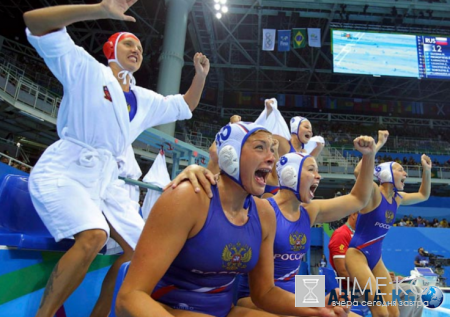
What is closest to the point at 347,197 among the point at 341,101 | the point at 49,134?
the point at 49,134

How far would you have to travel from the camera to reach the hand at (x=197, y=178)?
176 centimetres

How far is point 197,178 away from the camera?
1.83m

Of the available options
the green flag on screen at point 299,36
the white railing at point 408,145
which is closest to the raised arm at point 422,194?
the green flag on screen at point 299,36

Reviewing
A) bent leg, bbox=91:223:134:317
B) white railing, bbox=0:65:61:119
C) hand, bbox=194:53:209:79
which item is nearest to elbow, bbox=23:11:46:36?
bent leg, bbox=91:223:134:317

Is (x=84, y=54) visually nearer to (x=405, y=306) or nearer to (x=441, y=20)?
(x=405, y=306)

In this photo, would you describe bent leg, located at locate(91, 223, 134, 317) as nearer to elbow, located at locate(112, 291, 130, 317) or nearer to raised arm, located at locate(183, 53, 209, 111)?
elbow, located at locate(112, 291, 130, 317)

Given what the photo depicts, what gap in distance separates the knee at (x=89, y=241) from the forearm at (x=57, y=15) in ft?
4.15

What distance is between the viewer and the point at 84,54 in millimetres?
2537

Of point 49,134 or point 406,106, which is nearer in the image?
point 49,134

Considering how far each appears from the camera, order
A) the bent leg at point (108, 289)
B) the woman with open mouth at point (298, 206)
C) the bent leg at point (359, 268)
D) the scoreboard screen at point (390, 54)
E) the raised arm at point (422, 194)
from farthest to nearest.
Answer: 1. the scoreboard screen at point (390, 54)
2. the raised arm at point (422, 194)
3. the bent leg at point (359, 268)
4. the woman with open mouth at point (298, 206)
5. the bent leg at point (108, 289)

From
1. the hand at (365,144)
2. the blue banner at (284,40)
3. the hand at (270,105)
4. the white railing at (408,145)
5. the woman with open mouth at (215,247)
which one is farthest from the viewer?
the white railing at (408,145)

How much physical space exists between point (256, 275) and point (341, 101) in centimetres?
3109

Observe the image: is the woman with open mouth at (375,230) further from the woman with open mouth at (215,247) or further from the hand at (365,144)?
the woman with open mouth at (215,247)

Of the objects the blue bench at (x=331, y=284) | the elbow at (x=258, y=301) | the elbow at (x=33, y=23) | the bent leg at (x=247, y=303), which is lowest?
the blue bench at (x=331, y=284)
